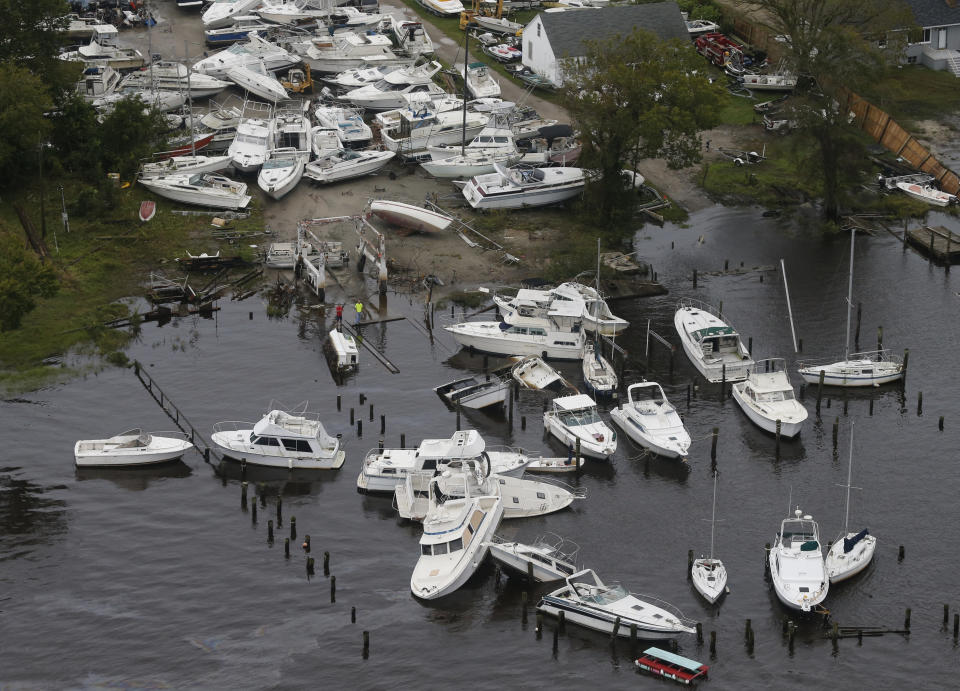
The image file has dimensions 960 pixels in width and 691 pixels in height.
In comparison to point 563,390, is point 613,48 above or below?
above

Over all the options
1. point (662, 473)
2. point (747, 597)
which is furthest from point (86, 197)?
point (747, 597)

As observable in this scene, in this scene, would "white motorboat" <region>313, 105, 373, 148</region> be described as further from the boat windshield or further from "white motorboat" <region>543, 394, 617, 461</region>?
the boat windshield

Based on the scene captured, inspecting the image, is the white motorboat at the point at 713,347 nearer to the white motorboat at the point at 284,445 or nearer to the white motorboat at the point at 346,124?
the white motorboat at the point at 284,445

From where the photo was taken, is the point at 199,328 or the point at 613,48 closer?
the point at 199,328

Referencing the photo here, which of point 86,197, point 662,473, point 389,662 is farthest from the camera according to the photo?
point 86,197

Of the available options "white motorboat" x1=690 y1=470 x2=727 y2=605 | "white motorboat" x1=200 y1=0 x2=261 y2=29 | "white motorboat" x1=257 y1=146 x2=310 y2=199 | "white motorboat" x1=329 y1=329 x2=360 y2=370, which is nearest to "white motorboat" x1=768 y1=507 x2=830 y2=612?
"white motorboat" x1=690 y1=470 x2=727 y2=605

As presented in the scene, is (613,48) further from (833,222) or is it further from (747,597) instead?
(747,597)
